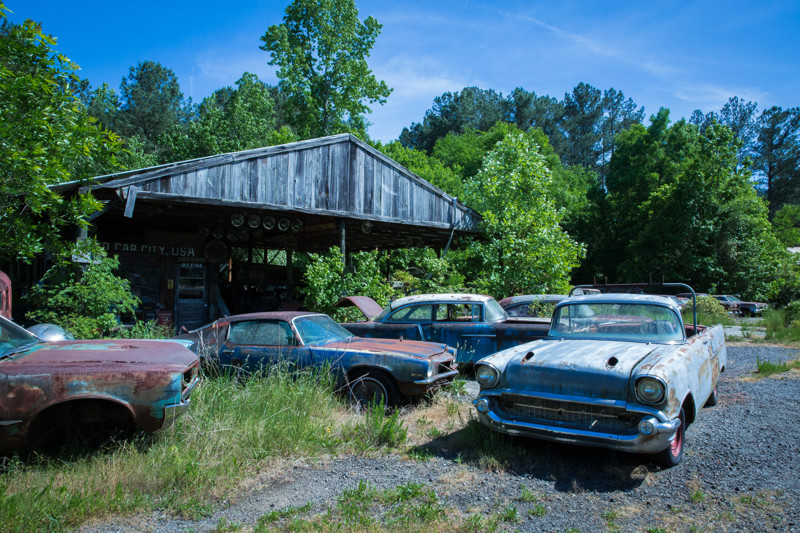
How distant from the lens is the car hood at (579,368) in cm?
457

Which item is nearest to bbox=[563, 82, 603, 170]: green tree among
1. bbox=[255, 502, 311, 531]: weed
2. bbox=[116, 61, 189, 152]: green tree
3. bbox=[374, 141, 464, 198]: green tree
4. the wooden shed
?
bbox=[374, 141, 464, 198]: green tree

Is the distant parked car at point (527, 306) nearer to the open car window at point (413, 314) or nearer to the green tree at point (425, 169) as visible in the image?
the open car window at point (413, 314)

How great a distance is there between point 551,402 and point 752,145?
229 ft

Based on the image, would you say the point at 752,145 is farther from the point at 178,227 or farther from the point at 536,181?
the point at 178,227

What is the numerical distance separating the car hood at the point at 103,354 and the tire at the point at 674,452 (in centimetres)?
429

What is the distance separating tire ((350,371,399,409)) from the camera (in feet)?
20.8

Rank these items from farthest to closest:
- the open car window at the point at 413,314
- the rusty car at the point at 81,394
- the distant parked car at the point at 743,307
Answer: the distant parked car at the point at 743,307, the open car window at the point at 413,314, the rusty car at the point at 81,394

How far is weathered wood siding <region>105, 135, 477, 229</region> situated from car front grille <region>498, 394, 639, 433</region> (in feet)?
29.3

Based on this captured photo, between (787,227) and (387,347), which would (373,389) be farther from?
(787,227)

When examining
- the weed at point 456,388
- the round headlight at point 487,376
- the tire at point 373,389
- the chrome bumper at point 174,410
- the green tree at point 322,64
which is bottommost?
the weed at point 456,388

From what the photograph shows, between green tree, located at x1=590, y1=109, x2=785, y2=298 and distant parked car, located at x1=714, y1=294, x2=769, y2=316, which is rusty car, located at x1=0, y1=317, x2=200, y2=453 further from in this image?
distant parked car, located at x1=714, y1=294, x2=769, y2=316

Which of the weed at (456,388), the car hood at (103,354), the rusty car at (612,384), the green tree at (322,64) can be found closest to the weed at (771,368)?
the rusty car at (612,384)

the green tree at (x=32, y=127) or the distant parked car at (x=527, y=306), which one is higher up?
the green tree at (x=32, y=127)

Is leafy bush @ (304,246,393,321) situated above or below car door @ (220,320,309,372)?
above
